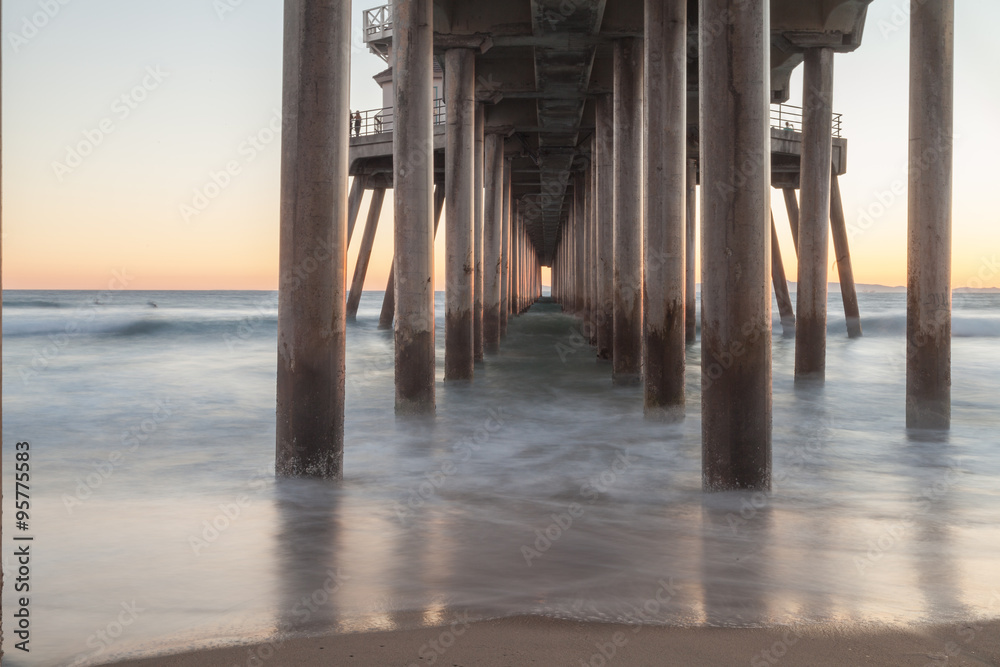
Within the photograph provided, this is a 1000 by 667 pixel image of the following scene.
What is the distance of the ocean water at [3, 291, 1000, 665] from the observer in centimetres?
296

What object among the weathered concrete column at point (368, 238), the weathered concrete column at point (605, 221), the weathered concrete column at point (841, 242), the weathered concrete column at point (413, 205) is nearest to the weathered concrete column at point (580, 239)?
the weathered concrete column at point (368, 238)

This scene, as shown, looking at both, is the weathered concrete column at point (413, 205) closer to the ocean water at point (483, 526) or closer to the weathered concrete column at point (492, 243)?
the ocean water at point (483, 526)

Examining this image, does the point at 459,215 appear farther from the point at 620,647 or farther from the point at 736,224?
the point at 620,647

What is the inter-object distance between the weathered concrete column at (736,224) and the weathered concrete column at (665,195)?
318 centimetres

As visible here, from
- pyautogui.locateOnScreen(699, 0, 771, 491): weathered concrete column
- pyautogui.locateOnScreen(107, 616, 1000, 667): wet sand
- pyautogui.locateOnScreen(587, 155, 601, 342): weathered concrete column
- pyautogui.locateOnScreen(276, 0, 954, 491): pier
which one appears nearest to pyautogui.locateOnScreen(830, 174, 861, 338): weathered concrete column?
pyautogui.locateOnScreen(276, 0, 954, 491): pier

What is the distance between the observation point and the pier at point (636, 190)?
4.34 metres

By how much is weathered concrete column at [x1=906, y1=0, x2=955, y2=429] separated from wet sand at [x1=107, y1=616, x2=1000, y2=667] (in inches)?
168

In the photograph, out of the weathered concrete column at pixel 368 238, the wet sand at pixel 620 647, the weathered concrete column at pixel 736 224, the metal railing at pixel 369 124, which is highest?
the metal railing at pixel 369 124

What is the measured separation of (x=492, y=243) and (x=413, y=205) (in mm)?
9381

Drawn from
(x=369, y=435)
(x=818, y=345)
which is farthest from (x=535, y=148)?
(x=369, y=435)

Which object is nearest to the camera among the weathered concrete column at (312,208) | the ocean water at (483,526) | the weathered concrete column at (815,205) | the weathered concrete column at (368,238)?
the ocean water at (483,526)

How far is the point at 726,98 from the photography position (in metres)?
4.32

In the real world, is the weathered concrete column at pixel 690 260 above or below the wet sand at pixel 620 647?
above

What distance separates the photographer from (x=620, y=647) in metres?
2.58
